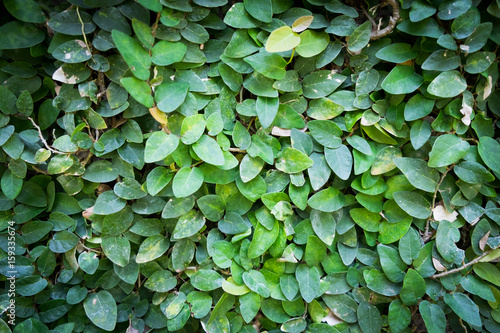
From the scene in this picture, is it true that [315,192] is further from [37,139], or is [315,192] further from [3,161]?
[3,161]

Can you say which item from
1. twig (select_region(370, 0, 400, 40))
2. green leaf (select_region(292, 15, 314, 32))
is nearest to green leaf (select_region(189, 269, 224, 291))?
green leaf (select_region(292, 15, 314, 32))

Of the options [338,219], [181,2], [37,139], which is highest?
[181,2]

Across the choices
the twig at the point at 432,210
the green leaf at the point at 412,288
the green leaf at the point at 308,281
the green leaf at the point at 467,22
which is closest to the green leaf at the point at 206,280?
the green leaf at the point at 308,281

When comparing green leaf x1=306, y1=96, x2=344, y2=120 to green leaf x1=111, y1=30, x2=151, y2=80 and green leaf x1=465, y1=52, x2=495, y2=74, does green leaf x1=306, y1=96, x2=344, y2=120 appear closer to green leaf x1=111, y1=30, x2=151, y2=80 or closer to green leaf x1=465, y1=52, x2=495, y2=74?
green leaf x1=465, y1=52, x2=495, y2=74

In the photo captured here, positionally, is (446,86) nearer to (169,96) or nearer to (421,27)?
(421,27)

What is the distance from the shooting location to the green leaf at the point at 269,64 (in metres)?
0.92

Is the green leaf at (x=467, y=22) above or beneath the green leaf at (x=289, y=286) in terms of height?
above

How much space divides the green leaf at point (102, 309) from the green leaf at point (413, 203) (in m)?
1.00

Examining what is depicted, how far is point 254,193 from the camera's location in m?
1.00

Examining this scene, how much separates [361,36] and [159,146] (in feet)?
2.21

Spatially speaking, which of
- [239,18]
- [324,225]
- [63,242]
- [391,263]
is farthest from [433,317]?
[63,242]

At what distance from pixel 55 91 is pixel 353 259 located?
1107 mm

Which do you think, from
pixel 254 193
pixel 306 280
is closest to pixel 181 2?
pixel 254 193

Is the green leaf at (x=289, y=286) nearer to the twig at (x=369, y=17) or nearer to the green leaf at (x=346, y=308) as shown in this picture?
the green leaf at (x=346, y=308)
